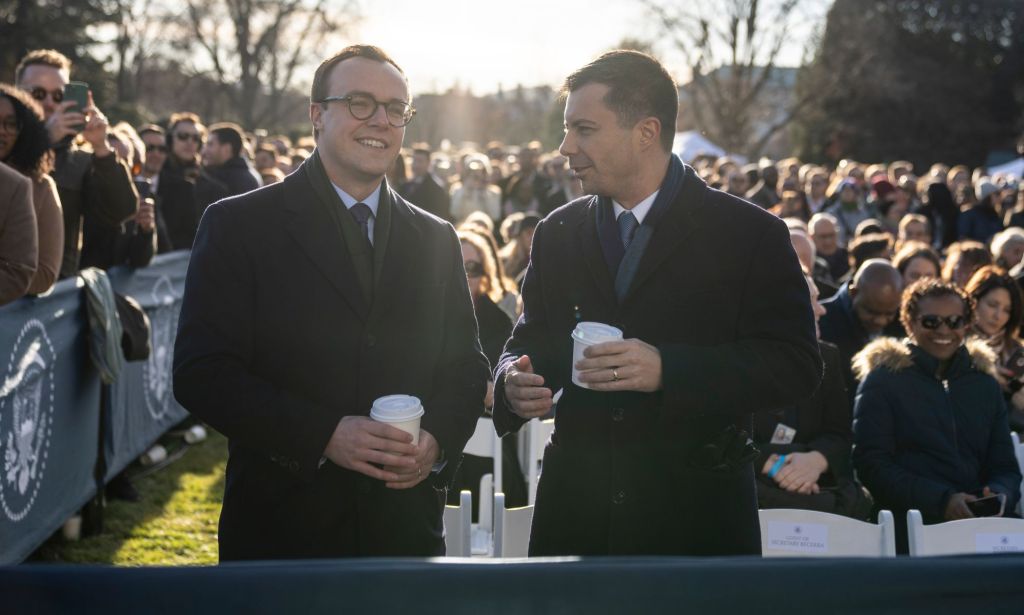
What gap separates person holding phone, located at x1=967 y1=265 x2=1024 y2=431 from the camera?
579cm

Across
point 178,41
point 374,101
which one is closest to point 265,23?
point 178,41

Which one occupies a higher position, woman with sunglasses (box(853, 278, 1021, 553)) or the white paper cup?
woman with sunglasses (box(853, 278, 1021, 553))

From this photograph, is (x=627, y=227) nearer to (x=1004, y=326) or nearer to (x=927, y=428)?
(x=927, y=428)

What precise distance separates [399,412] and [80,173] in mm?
4078

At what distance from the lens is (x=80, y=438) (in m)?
5.75

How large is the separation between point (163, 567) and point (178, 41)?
4241 cm

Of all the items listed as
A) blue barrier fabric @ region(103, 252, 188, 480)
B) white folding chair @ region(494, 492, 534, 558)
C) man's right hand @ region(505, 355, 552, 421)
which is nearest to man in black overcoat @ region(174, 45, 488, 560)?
man's right hand @ region(505, 355, 552, 421)

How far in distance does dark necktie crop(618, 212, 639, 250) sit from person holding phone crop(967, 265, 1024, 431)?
400 centimetres

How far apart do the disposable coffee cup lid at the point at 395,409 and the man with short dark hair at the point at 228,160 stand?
21.6ft

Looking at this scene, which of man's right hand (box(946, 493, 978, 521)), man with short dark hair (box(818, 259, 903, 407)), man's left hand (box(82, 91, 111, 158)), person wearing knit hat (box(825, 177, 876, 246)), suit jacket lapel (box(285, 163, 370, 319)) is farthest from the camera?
person wearing knit hat (box(825, 177, 876, 246))

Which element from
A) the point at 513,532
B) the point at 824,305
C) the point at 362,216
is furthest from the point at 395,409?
the point at 824,305

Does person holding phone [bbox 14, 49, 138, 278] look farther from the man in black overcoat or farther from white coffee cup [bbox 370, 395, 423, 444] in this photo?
white coffee cup [bbox 370, 395, 423, 444]

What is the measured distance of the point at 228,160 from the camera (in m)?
8.73

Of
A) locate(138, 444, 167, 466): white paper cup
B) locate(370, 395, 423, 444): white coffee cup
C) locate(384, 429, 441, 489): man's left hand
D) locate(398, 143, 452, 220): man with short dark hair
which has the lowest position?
locate(138, 444, 167, 466): white paper cup
